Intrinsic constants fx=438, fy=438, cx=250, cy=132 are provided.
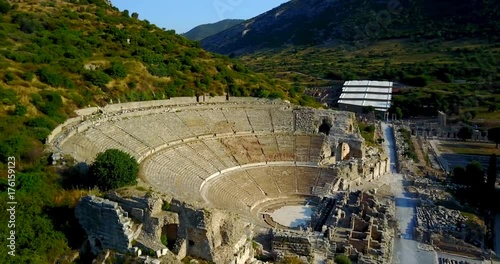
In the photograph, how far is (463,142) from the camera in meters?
55.7

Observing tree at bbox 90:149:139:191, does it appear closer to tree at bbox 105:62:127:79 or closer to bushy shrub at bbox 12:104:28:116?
bushy shrub at bbox 12:104:28:116

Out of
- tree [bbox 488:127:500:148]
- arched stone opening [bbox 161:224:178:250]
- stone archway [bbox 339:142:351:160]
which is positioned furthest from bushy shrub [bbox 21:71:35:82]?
tree [bbox 488:127:500:148]

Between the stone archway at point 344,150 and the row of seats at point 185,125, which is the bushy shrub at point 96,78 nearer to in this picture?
the row of seats at point 185,125

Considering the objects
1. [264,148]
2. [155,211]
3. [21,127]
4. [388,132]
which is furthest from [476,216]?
[21,127]

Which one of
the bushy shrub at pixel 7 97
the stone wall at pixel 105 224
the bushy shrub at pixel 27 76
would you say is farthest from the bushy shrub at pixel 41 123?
the stone wall at pixel 105 224

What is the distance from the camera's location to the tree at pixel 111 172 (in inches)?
817

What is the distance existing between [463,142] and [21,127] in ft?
165

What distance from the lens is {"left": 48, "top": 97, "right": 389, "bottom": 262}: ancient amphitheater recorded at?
29.0 m

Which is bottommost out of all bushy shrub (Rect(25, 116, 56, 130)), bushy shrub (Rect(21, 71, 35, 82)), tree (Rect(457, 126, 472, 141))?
bushy shrub (Rect(25, 116, 56, 130))

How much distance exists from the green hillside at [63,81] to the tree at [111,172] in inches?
41.0

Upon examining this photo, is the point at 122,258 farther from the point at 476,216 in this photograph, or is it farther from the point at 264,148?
the point at 476,216

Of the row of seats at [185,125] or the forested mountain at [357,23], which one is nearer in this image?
the row of seats at [185,125]

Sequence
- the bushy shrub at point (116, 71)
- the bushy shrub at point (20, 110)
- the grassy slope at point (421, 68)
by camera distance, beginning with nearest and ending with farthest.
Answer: the bushy shrub at point (20, 110) → the bushy shrub at point (116, 71) → the grassy slope at point (421, 68)

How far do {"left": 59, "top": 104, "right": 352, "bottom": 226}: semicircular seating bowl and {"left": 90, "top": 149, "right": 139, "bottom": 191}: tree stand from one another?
3.98 m
